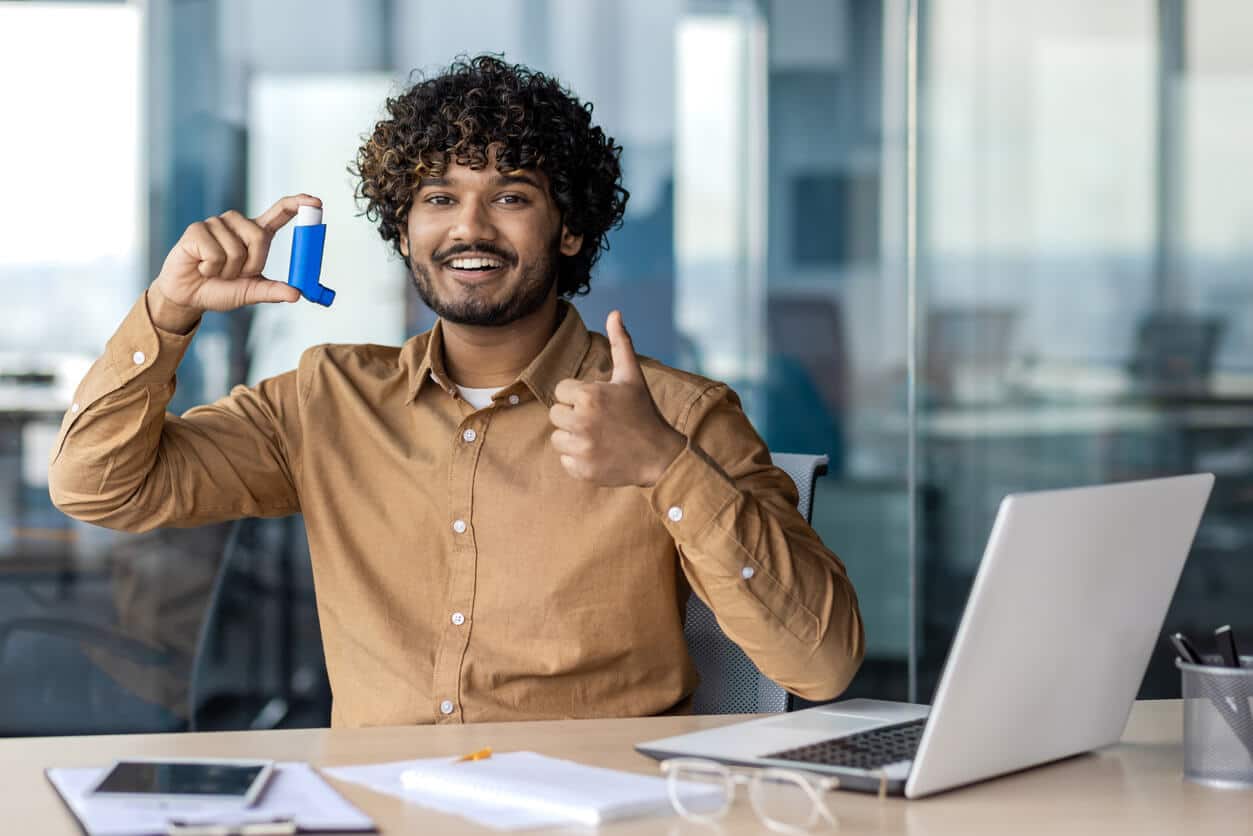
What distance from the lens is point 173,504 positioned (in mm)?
2107

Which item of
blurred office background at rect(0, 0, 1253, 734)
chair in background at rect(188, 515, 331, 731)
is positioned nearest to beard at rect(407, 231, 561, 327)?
blurred office background at rect(0, 0, 1253, 734)

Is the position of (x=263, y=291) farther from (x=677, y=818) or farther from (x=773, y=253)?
(x=773, y=253)

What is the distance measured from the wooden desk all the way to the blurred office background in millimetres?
1907

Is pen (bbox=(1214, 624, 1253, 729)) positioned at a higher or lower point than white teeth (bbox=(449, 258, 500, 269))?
lower

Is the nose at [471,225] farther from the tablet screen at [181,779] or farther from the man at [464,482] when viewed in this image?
the tablet screen at [181,779]

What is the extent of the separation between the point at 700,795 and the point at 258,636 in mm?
2434

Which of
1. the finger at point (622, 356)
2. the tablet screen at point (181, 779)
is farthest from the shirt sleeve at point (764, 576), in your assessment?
the tablet screen at point (181, 779)

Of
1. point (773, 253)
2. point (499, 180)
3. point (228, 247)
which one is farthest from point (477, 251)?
point (773, 253)

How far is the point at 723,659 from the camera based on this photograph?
6.95 ft

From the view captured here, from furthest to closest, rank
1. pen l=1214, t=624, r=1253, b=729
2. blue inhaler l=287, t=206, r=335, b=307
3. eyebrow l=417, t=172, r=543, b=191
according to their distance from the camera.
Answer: eyebrow l=417, t=172, r=543, b=191, blue inhaler l=287, t=206, r=335, b=307, pen l=1214, t=624, r=1253, b=729

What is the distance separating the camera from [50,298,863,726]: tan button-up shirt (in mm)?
2000

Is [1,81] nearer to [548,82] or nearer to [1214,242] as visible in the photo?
[548,82]

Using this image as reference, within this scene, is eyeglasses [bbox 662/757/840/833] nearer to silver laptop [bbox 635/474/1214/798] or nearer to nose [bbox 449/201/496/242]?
silver laptop [bbox 635/474/1214/798]

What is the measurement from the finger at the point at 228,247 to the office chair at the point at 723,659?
762 millimetres
